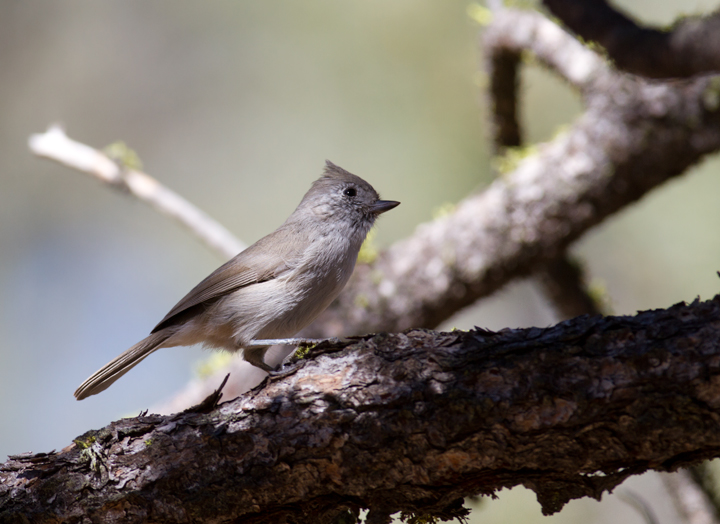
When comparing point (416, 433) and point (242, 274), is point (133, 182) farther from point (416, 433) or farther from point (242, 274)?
point (416, 433)

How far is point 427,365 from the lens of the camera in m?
2.32

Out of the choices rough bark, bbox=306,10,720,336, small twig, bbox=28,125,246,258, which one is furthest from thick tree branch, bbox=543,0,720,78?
small twig, bbox=28,125,246,258

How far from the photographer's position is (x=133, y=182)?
5613 millimetres

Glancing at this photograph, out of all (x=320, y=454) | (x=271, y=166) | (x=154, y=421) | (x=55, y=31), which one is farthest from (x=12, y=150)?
(x=320, y=454)

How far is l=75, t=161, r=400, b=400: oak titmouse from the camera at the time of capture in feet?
11.3

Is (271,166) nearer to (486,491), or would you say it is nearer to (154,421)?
(154,421)

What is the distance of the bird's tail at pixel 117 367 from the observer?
340 cm

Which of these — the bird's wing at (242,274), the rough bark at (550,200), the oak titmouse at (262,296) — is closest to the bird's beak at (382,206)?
the oak titmouse at (262,296)

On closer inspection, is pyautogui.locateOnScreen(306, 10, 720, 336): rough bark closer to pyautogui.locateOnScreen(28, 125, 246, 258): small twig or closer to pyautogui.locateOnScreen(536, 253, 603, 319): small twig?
pyautogui.locateOnScreen(536, 253, 603, 319): small twig

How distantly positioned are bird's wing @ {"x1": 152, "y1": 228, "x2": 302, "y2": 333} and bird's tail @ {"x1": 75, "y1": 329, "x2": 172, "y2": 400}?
111mm

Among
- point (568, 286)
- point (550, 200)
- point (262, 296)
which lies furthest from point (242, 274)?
point (568, 286)

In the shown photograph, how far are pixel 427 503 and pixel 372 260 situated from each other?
335 centimetres

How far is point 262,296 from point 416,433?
1.52 m

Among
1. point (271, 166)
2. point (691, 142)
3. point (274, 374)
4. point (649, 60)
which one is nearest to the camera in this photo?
point (274, 374)
